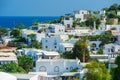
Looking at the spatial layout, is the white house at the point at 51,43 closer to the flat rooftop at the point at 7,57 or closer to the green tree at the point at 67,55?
the green tree at the point at 67,55

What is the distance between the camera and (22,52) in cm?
4019

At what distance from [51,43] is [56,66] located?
10639 millimetres

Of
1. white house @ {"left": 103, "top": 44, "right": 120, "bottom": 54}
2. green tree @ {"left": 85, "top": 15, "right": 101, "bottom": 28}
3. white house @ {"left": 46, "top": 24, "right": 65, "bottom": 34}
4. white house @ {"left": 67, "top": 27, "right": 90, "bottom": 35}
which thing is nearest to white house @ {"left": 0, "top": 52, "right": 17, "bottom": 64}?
white house @ {"left": 103, "top": 44, "right": 120, "bottom": 54}

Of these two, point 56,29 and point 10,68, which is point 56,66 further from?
point 56,29

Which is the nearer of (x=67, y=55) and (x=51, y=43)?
(x=67, y=55)

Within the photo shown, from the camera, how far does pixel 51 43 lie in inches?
1742

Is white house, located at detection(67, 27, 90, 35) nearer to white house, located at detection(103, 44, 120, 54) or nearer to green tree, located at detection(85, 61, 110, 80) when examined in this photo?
white house, located at detection(103, 44, 120, 54)

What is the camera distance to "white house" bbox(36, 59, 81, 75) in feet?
110

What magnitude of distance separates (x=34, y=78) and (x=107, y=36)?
18502 millimetres

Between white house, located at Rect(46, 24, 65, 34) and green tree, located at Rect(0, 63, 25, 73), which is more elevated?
white house, located at Rect(46, 24, 65, 34)

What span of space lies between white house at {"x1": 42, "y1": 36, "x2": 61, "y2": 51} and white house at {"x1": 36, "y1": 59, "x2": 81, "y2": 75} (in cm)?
994

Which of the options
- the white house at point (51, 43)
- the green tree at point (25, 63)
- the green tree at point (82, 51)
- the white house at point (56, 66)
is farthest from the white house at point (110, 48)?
the green tree at point (25, 63)

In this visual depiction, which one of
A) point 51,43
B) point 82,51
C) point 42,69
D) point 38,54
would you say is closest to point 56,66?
point 42,69

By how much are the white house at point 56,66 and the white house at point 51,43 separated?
32.6 feet
